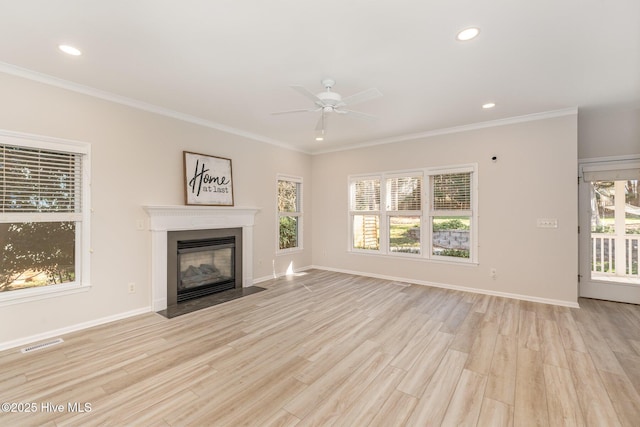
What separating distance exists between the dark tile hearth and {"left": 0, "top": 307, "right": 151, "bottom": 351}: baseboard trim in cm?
33

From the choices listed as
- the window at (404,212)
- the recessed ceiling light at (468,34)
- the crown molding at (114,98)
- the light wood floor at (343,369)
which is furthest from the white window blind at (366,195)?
the recessed ceiling light at (468,34)

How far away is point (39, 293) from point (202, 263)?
1889 millimetres

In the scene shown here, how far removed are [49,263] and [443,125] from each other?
578cm

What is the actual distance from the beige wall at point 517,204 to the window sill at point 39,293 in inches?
193

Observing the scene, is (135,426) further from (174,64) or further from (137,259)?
(174,64)

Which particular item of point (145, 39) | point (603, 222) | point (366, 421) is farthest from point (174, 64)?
point (603, 222)

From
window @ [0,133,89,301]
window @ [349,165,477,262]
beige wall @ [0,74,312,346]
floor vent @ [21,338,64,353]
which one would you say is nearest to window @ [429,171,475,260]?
window @ [349,165,477,262]

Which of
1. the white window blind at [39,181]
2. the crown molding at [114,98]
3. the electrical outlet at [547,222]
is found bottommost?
the electrical outlet at [547,222]

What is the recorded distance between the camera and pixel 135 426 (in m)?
1.77

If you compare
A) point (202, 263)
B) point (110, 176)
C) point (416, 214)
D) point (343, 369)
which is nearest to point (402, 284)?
point (416, 214)

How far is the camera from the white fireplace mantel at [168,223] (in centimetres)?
384

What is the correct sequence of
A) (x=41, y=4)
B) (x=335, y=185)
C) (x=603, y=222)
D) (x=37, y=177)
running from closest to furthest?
(x=41, y=4)
(x=37, y=177)
(x=603, y=222)
(x=335, y=185)

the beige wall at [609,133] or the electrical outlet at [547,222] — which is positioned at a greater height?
the beige wall at [609,133]

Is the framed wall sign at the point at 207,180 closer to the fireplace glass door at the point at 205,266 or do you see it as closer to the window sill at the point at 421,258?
the fireplace glass door at the point at 205,266
